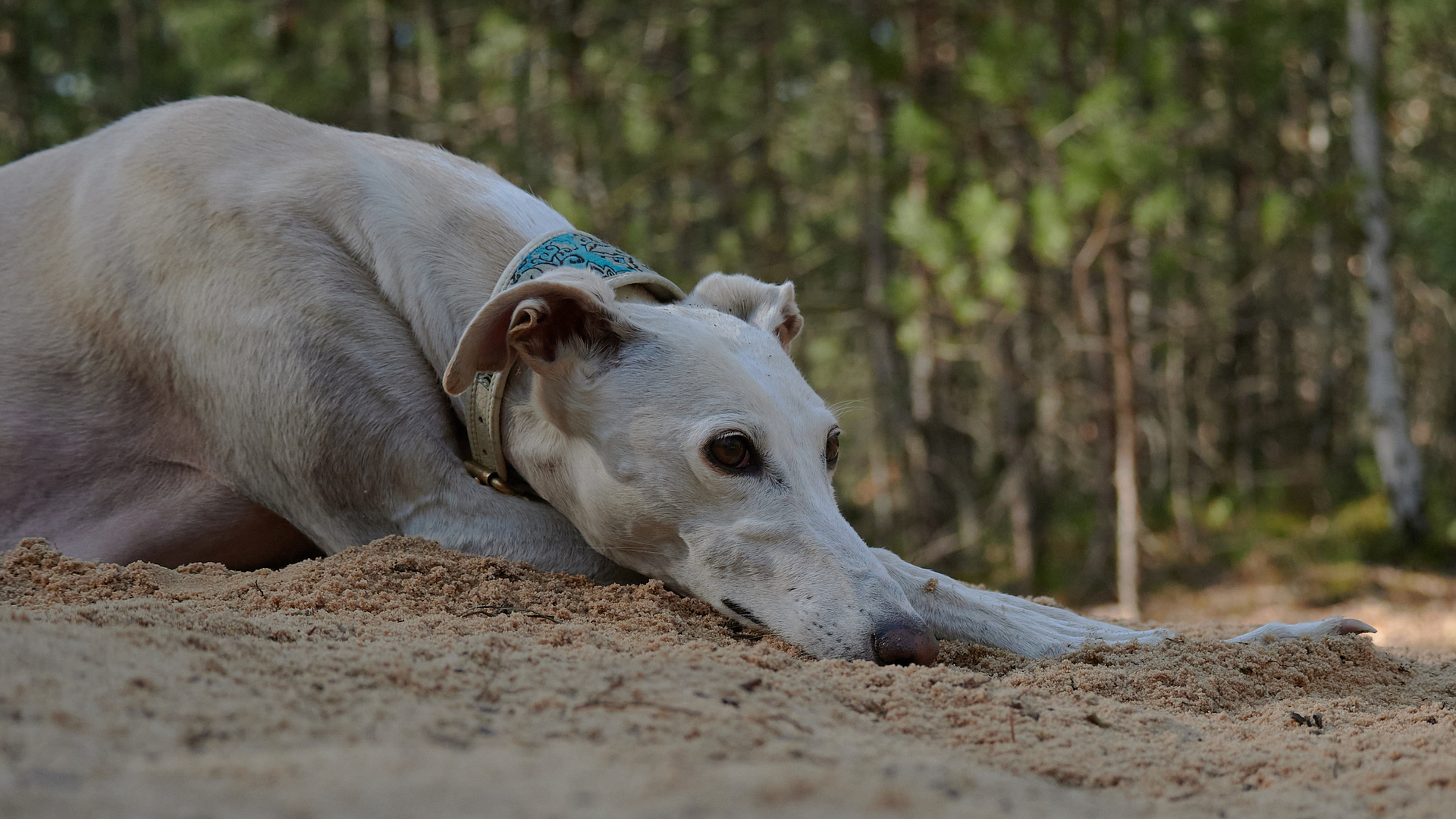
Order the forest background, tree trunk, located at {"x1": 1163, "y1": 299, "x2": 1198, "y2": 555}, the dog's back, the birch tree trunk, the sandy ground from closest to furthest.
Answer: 1. the sandy ground
2. the dog's back
3. the forest background
4. the birch tree trunk
5. tree trunk, located at {"x1": 1163, "y1": 299, "x2": 1198, "y2": 555}

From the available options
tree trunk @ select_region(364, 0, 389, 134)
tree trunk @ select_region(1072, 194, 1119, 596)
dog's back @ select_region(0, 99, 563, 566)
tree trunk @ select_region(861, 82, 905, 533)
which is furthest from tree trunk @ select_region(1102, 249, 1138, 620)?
tree trunk @ select_region(364, 0, 389, 134)

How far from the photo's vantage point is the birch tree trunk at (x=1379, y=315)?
11430 mm

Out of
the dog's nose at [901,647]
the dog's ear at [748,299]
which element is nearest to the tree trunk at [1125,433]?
Answer: the dog's ear at [748,299]

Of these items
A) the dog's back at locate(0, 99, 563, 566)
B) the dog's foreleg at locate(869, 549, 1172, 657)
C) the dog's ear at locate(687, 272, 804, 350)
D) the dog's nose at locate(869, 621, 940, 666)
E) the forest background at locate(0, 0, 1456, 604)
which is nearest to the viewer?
the dog's nose at locate(869, 621, 940, 666)

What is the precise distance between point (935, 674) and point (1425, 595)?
9429mm

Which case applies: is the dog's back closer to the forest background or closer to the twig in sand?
the twig in sand

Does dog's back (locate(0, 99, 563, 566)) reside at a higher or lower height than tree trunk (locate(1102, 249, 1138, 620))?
higher

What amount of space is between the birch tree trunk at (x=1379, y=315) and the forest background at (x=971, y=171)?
142 mm

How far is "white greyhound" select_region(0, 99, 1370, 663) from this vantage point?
9.04 feet

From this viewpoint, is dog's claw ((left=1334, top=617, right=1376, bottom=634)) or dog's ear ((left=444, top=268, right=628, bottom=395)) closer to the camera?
dog's ear ((left=444, top=268, right=628, bottom=395))

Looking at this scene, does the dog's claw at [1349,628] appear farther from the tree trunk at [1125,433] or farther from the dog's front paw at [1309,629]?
the tree trunk at [1125,433]

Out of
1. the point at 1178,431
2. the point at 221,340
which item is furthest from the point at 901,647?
the point at 1178,431

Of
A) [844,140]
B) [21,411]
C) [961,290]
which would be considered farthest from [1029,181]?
[21,411]

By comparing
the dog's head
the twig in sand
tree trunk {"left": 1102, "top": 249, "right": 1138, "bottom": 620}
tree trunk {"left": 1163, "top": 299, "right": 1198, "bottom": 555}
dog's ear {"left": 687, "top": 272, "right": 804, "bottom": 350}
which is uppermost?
dog's ear {"left": 687, "top": 272, "right": 804, "bottom": 350}
